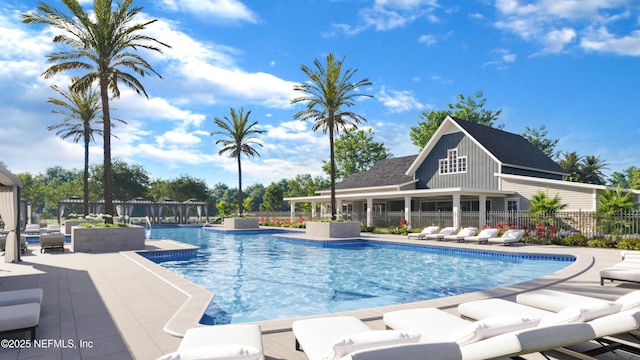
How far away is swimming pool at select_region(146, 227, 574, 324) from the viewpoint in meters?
8.79

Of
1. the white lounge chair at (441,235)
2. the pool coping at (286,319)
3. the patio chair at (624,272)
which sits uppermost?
the patio chair at (624,272)

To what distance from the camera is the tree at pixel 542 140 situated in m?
54.0

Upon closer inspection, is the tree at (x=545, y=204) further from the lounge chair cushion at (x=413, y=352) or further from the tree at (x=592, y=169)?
the tree at (x=592, y=169)

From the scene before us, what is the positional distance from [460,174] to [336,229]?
11.1 meters

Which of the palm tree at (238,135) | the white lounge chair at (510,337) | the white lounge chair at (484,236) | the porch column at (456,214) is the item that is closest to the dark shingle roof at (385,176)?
the porch column at (456,214)

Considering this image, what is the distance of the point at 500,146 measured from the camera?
91.7ft

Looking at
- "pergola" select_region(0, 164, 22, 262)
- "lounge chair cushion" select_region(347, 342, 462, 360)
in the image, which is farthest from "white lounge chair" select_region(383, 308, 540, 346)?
"pergola" select_region(0, 164, 22, 262)

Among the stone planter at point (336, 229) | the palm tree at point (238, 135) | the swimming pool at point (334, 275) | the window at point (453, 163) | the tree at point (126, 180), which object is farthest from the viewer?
the tree at point (126, 180)

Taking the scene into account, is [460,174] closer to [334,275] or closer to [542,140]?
[334,275]

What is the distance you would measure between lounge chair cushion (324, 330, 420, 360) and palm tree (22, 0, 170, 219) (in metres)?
16.5

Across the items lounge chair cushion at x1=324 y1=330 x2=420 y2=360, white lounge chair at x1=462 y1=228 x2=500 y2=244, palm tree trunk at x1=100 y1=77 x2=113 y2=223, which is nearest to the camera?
lounge chair cushion at x1=324 y1=330 x2=420 y2=360

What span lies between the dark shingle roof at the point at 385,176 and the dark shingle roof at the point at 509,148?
630 centimetres

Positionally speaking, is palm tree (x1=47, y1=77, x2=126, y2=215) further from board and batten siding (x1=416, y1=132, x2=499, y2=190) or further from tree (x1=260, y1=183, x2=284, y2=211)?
tree (x1=260, y1=183, x2=284, y2=211)

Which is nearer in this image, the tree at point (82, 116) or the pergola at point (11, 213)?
the pergola at point (11, 213)
